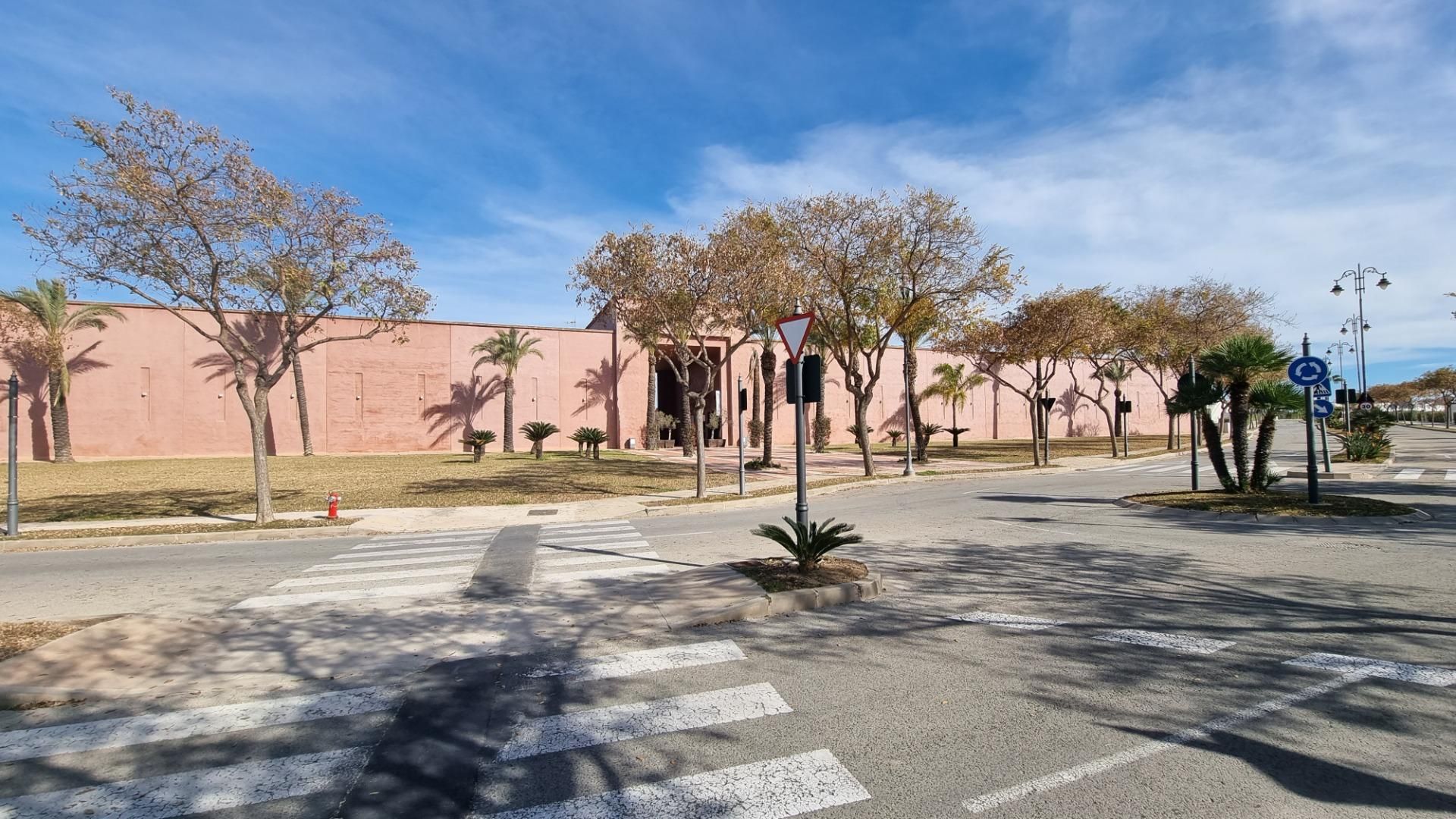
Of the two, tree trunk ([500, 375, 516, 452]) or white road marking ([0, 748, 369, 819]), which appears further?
tree trunk ([500, 375, 516, 452])

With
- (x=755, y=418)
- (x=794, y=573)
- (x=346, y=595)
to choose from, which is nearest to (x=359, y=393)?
(x=755, y=418)

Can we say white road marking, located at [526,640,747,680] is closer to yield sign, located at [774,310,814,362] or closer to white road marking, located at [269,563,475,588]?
yield sign, located at [774,310,814,362]

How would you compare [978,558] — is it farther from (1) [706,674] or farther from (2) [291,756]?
(2) [291,756]

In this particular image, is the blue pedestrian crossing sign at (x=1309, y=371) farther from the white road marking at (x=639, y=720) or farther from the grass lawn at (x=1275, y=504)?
the white road marking at (x=639, y=720)

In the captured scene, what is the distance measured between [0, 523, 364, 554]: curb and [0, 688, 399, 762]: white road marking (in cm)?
946

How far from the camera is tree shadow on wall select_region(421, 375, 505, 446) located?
38219 mm

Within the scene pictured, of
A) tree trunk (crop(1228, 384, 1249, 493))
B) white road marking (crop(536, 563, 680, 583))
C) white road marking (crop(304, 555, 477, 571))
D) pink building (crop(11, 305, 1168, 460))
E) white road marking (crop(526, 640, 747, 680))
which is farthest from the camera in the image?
pink building (crop(11, 305, 1168, 460))

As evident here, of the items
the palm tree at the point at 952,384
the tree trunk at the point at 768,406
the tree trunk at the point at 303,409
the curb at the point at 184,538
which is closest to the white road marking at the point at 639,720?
the curb at the point at 184,538

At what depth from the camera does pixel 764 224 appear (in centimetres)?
2155

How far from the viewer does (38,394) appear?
32438 mm

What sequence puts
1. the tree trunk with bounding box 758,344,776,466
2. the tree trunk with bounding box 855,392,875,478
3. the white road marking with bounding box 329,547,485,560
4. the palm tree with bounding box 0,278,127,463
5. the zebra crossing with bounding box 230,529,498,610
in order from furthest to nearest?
the palm tree with bounding box 0,278,127,463 < the tree trunk with bounding box 758,344,776,466 < the tree trunk with bounding box 855,392,875,478 < the white road marking with bounding box 329,547,485,560 < the zebra crossing with bounding box 230,529,498,610

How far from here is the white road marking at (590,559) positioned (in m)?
9.80

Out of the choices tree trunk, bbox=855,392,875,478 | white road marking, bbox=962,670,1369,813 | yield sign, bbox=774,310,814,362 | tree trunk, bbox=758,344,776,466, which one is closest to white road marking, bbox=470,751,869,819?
white road marking, bbox=962,670,1369,813

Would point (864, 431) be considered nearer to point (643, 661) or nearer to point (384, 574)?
point (384, 574)
